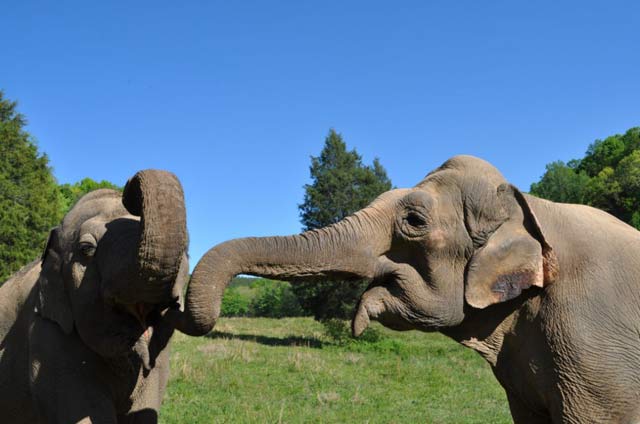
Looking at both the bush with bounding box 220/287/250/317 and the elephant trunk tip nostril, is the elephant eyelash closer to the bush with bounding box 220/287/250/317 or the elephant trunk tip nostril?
the elephant trunk tip nostril

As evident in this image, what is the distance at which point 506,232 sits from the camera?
12.0 ft

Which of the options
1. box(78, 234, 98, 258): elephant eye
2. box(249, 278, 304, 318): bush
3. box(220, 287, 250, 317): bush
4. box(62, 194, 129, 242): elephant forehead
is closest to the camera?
box(78, 234, 98, 258): elephant eye

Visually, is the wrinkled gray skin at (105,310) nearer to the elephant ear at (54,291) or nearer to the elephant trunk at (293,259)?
the elephant ear at (54,291)

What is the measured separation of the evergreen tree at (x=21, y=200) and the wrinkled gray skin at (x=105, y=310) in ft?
81.2

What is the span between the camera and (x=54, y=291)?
4.79 m

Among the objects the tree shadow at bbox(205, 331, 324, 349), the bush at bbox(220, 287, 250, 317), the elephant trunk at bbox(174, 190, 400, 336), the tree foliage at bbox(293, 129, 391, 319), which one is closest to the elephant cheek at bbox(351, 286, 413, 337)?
the elephant trunk at bbox(174, 190, 400, 336)

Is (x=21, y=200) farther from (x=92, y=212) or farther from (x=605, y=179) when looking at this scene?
(x=605, y=179)

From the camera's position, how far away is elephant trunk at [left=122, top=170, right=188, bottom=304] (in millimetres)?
3465

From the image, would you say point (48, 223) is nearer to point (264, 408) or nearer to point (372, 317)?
point (264, 408)

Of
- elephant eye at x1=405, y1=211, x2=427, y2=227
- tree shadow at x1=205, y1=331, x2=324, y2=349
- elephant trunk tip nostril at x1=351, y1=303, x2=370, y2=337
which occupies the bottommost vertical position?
tree shadow at x1=205, y1=331, x2=324, y2=349

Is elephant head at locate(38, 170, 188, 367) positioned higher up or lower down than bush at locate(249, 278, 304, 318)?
lower down

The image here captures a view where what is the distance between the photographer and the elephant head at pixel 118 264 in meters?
3.51

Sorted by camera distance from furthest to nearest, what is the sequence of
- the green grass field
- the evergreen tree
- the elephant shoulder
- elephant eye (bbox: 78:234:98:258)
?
1. the evergreen tree
2. the green grass field
3. the elephant shoulder
4. elephant eye (bbox: 78:234:98:258)

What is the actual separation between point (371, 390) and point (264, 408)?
2733mm
